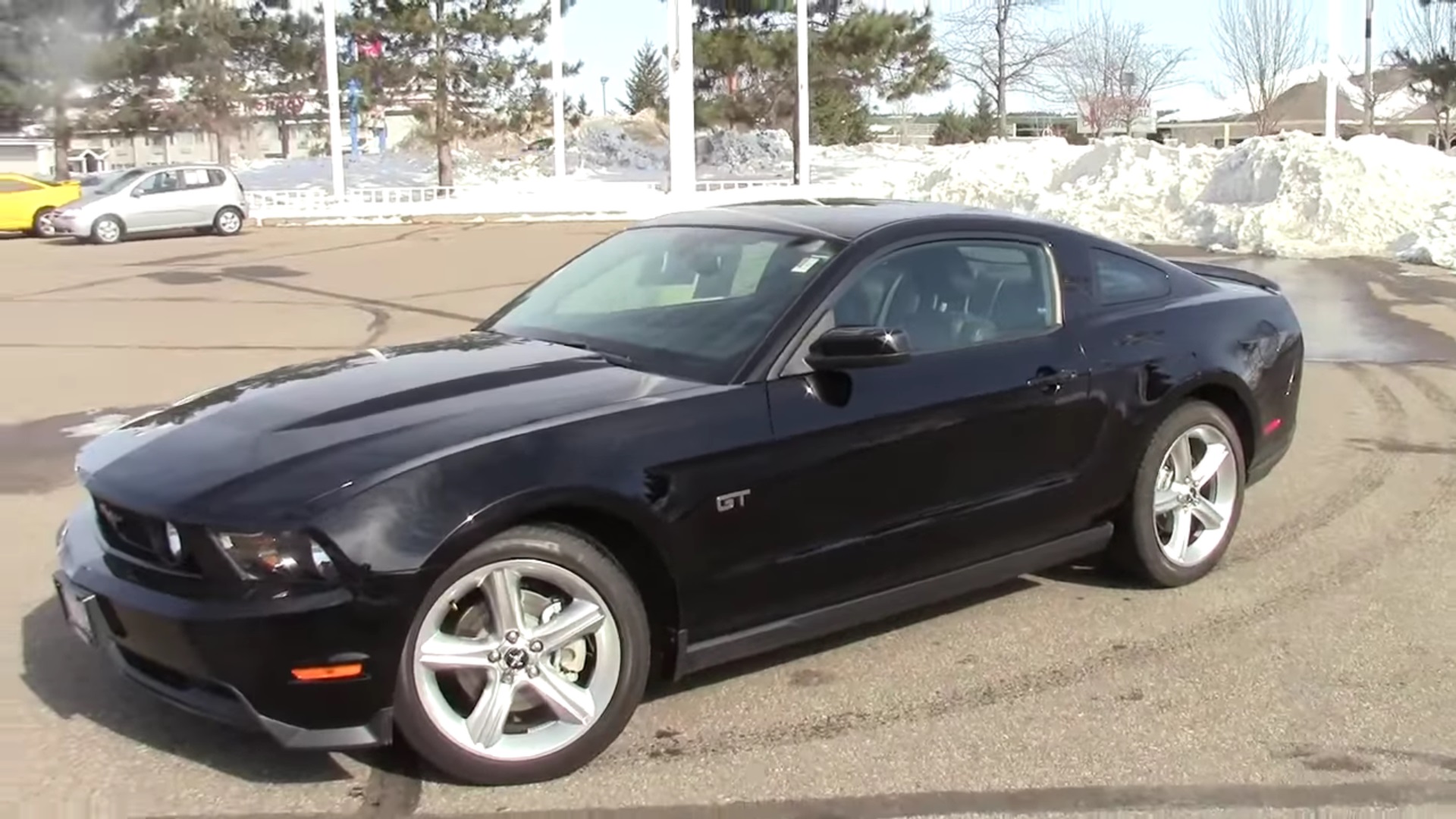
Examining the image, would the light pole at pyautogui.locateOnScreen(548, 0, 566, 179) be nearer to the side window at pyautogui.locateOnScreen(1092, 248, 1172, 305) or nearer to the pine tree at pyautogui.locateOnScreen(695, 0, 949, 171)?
the pine tree at pyautogui.locateOnScreen(695, 0, 949, 171)

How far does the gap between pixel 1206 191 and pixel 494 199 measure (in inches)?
734

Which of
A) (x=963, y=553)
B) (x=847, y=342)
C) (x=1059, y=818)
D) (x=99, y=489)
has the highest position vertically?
(x=847, y=342)

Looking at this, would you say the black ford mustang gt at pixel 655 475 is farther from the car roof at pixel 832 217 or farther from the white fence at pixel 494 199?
the white fence at pixel 494 199

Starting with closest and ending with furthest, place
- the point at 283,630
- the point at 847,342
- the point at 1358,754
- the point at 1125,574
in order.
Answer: the point at 283,630
the point at 1358,754
the point at 847,342
the point at 1125,574

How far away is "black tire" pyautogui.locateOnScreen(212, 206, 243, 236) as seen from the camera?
27.4m

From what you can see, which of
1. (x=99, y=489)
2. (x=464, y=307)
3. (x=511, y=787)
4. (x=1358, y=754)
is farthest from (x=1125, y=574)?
(x=464, y=307)

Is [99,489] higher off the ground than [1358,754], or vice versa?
[99,489]

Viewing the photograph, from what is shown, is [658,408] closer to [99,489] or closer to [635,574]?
[635,574]

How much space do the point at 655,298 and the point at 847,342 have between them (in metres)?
0.88

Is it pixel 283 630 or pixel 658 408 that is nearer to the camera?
pixel 283 630

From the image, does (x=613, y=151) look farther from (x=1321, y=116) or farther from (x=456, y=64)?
(x=1321, y=116)

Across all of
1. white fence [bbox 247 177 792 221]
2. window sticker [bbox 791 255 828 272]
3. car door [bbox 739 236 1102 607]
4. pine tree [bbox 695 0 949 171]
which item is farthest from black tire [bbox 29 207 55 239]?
car door [bbox 739 236 1102 607]

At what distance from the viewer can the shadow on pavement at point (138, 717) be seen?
369 centimetres

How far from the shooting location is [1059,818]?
3.45m
